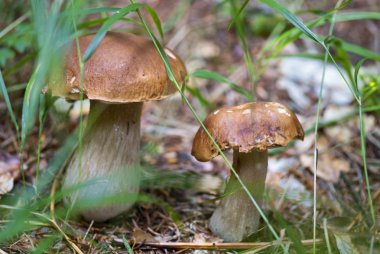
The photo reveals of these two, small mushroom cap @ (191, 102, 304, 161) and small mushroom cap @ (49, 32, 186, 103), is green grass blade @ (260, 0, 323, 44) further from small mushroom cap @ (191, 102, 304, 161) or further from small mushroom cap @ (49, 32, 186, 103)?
small mushroom cap @ (49, 32, 186, 103)

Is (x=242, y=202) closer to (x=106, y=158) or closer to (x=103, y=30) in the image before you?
(x=106, y=158)

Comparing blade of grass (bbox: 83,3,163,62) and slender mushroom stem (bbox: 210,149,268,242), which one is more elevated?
blade of grass (bbox: 83,3,163,62)

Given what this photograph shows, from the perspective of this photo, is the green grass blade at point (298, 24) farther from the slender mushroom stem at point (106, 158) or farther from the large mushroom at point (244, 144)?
the slender mushroom stem at point (106, 158)

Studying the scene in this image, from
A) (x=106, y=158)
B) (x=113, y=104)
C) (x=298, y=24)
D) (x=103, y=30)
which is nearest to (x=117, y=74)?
(x=103, y=30)

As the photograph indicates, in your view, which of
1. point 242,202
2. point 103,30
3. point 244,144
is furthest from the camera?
point 242,202

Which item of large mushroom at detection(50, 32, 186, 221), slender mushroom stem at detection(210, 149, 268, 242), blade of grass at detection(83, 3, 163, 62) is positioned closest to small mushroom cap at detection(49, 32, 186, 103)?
large mushroom at detection(50, 32, 186, 221)

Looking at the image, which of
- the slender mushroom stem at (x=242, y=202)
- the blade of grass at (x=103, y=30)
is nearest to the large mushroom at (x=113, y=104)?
the blade of grass at (x=103, y=30)

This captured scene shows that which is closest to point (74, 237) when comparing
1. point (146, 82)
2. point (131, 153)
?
point (131, 153)
